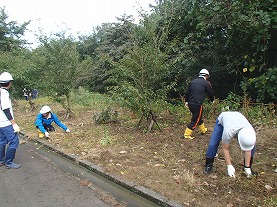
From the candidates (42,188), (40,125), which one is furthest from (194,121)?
(40,125)

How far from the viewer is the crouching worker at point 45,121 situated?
714cm

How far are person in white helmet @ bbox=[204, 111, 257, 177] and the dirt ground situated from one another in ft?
0.56

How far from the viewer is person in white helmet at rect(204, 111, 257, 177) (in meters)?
3.57

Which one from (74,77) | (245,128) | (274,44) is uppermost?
(274,44)

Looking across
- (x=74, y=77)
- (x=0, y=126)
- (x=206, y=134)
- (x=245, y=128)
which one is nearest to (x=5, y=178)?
(x=0, y=126)

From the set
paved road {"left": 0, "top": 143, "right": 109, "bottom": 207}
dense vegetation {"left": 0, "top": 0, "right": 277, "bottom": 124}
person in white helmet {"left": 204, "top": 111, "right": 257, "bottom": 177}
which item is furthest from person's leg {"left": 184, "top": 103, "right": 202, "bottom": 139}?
paved road {"left": 0, "top": 143, "right": 109, "bottom": 207}

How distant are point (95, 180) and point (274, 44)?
7.16 metres

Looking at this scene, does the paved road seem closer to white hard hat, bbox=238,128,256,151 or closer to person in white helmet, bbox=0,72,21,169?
person in white helmet, bbox=0,72,21,169

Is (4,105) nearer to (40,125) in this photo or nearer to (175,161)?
(40,125)

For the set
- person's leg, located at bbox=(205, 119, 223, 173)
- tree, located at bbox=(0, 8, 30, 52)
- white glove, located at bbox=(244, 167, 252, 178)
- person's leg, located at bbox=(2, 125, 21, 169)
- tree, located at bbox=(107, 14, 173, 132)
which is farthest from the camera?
tree, located at bbox=(0, 8, 30, 52)

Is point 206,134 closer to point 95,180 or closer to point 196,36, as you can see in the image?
point 95,180

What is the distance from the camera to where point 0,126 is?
194 inches

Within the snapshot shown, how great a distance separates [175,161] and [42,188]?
8.16 feet

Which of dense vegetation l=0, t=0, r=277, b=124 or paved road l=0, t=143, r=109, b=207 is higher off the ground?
dense vegetation l=0, t=0, r=277, b=124
